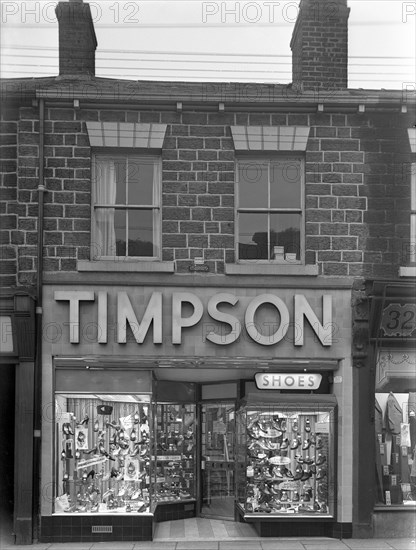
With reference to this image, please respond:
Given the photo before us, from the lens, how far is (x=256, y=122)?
34.5 ft

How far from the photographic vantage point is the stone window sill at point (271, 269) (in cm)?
1031

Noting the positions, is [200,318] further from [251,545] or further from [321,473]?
[251,545]

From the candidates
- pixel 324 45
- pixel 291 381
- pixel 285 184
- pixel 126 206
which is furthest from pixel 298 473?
pixel 324 45

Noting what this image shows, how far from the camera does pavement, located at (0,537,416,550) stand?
9711 mm

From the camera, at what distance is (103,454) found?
10.3 metres

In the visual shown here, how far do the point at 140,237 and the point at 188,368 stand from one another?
6.94 ft

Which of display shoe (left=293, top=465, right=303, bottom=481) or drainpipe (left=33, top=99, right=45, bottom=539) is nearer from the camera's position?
drainpipe (left=33, top=99, right=45, bottom=539)

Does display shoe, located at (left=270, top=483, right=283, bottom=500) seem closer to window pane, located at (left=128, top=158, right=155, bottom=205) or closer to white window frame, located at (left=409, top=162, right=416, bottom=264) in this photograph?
white window frame, located at (left=409, top=162, right=416, bottom=264)

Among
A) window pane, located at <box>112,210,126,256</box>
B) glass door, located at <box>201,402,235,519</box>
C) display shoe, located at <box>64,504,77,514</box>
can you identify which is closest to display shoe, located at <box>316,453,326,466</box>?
glass door, located at <box>201,402,235,519</box>

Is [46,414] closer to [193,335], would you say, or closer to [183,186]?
[193,335]

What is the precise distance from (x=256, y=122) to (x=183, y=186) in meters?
1.47

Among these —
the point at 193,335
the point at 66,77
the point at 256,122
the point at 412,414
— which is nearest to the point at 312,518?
the point at 412,414

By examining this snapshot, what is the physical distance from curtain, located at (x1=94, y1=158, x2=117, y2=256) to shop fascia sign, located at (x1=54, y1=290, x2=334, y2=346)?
736 mm

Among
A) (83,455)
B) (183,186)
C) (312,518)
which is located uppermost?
(183,186)
